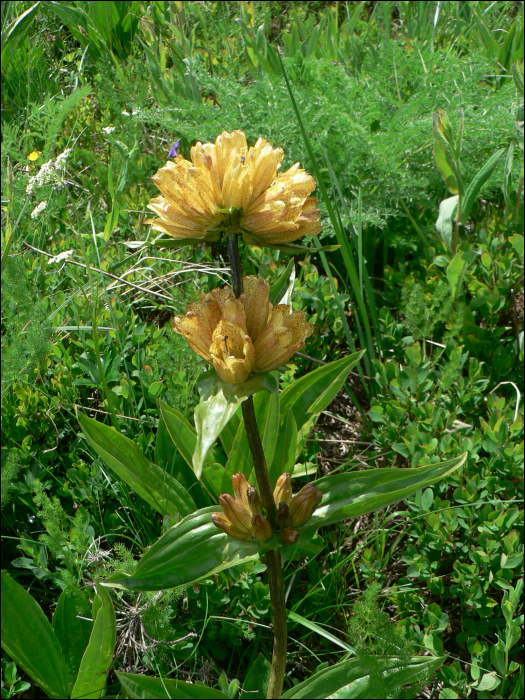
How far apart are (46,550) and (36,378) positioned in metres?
0.56

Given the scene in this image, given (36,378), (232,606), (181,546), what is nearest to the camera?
(181,546)

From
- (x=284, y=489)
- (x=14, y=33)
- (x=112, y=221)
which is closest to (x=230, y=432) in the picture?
(x=284, y=489)

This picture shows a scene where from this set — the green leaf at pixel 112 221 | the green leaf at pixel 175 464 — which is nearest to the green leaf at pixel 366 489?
the green leaf at pixel 175 464

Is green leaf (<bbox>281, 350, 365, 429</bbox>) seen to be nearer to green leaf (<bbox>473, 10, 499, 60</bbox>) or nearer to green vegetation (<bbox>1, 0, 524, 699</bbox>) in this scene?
green vegetation (<bbox>1, 0, 524, 699</bbox>)

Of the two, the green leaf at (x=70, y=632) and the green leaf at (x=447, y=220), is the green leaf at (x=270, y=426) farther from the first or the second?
the green leaf at (x=447, y=220)

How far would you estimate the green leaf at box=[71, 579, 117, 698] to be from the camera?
1262 mm

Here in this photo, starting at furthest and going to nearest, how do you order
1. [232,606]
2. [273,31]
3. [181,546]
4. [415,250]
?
[273,31] → [415,250] → [232,606] → [181,546]

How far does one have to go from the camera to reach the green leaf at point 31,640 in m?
1.31

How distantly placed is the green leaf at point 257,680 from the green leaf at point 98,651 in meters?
0.31

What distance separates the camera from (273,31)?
4172 millimetres

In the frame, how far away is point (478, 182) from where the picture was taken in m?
2.22

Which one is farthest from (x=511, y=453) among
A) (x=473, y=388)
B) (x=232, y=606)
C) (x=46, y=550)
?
(x=46, y=550)

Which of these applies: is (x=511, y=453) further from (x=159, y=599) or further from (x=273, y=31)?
(x=273, y=31)

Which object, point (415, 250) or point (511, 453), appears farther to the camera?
point (415, 250)
